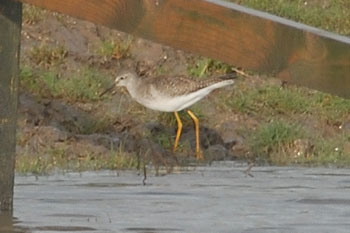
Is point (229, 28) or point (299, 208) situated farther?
point (299, 208)

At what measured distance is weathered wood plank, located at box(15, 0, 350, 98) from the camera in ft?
17.8

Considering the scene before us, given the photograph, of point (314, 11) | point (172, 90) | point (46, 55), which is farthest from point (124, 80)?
point (314, 11)

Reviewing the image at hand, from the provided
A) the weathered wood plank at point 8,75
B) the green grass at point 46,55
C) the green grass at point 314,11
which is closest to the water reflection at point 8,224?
the weathered wood plank at point 8,75

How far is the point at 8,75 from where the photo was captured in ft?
22.6

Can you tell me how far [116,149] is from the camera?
10.5 meters

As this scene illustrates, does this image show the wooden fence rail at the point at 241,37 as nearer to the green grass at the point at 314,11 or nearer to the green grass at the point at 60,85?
the green grass at the point at 60,85

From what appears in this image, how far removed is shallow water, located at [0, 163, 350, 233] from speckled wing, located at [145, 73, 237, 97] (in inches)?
54.4

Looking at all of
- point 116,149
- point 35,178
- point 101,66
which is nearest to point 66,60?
point 101,66

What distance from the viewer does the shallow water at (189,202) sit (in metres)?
7.50

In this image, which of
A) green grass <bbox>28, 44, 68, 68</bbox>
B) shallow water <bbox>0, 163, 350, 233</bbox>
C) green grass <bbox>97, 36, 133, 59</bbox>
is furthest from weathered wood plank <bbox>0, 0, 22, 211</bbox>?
green grass <bbox>97, 36, 133, 59</bbox>

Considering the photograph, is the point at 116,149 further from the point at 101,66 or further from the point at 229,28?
the point at 229,28

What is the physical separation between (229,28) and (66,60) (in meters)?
6.72

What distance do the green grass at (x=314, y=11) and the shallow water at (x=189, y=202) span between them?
3.03 metres

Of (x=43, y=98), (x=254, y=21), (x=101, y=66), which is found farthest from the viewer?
(x=101, y=66)
